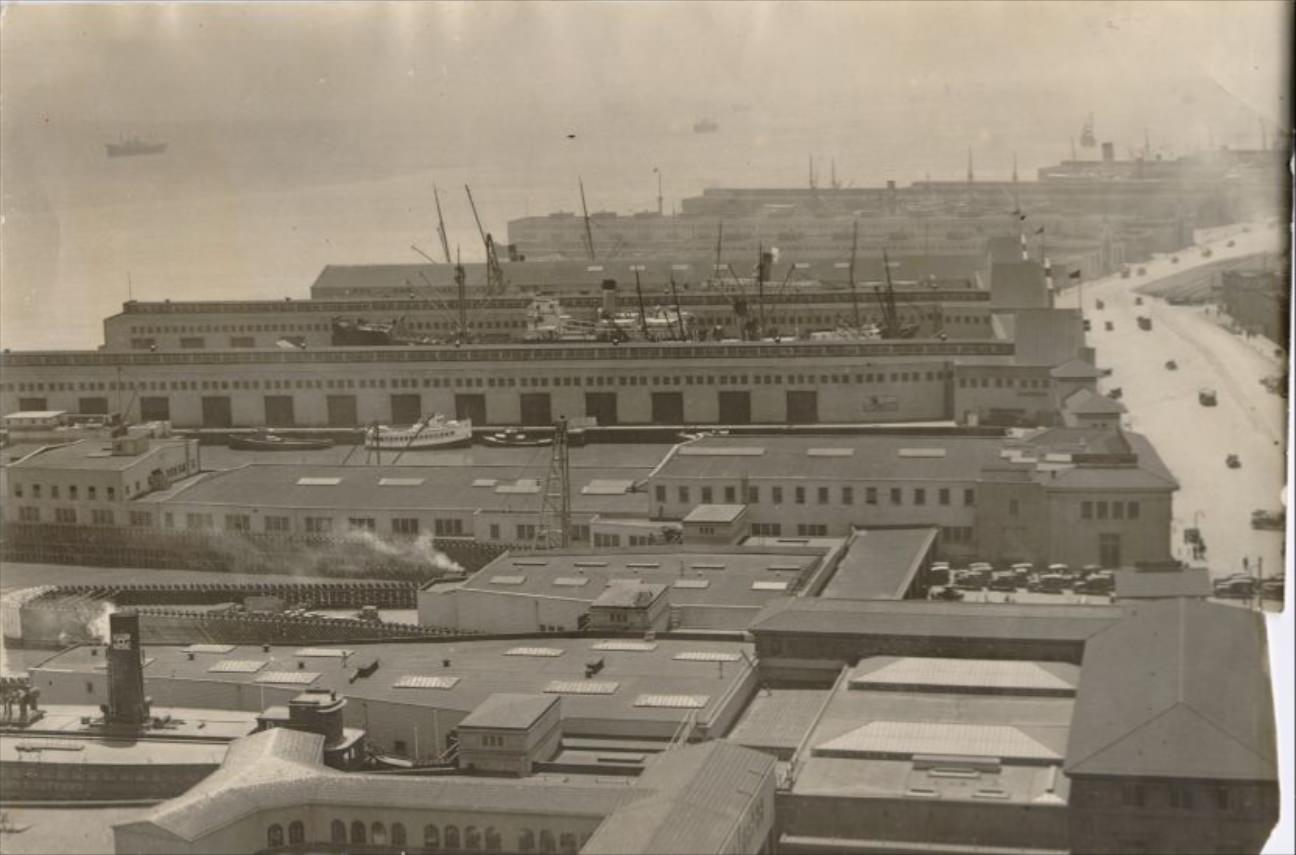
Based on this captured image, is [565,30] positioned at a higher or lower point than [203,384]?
higher

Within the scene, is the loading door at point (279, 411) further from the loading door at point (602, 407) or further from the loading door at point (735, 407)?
the loading door at point (735, 407)

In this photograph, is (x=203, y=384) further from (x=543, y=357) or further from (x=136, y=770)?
(x=136, y=770)

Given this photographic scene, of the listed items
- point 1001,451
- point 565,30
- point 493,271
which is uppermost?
point 565,30

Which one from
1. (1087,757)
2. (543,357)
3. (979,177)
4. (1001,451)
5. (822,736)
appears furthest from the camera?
(979,177)

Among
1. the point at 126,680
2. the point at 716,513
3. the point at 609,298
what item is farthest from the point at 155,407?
the point at 126,680

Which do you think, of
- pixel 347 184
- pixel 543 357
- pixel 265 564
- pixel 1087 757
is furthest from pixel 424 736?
pixel 347 184

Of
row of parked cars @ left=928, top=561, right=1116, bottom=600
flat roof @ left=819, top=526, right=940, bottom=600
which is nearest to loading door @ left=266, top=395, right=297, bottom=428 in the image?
flat roof @ left=819, top=526, right=940, bottom=600
